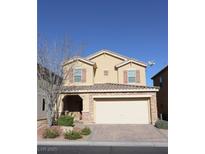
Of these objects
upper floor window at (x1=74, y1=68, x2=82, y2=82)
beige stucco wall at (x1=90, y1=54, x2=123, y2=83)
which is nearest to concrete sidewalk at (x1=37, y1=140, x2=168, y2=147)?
upper floor window at (x1=74, y1=68, x2=82, y2=82)

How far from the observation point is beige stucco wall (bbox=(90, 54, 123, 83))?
922 inches

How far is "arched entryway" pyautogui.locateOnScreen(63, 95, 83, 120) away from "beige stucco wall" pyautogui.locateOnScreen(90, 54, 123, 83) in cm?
283

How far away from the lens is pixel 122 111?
789 inches

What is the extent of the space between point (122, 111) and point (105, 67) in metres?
5.51

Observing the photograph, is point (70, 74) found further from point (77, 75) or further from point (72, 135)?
point (72, 135)

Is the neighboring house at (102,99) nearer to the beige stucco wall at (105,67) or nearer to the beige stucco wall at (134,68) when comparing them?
the beige stucco wall at (134,68)

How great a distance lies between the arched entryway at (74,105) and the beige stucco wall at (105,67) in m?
2.83

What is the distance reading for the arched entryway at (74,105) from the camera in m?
21.6

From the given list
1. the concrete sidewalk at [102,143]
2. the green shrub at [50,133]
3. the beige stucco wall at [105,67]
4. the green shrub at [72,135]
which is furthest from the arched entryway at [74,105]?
the concrete sidewalk at [102,143]
